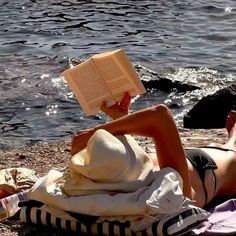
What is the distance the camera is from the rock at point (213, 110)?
27.1 feet

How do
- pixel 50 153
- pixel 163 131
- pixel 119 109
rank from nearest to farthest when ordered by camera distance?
pixel 163 131 → pixel 119 109 → pixel 50 153

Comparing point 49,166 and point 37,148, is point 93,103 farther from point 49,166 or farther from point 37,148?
point 37,148

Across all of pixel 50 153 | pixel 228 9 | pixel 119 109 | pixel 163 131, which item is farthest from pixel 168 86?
pixel 163 131

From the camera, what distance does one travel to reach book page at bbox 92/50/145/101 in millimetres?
4402

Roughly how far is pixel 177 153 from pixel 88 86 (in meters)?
0.64

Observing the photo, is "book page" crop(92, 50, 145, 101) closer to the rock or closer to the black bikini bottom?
the black bikini bottom

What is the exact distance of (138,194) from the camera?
4.04 metres

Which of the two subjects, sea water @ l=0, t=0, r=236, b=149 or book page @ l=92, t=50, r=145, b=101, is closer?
book page @ l=92, t=50, r=145, b=101

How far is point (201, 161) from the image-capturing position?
479 centimetres

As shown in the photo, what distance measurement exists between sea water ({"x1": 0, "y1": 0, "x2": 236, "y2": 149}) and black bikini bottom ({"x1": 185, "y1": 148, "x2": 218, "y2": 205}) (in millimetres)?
3497

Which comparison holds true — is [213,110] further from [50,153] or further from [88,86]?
[88,86]

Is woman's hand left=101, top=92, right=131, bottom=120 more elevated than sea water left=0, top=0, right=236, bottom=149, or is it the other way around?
woman's hand left=101, top=92, right=131, bottom=120

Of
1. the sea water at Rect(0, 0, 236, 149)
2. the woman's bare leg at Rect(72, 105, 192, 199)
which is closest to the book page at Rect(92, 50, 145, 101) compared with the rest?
the woman's bare leg at Rect(72, 105, 192, 199)

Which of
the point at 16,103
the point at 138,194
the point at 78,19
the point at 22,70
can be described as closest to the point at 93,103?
the point at 138,194
